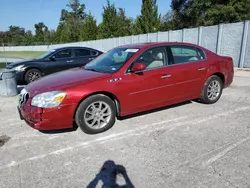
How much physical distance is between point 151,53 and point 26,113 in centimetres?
257

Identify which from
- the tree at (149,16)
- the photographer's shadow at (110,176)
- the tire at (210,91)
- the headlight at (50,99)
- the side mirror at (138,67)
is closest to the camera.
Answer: the photographer's shadow at (110,176)

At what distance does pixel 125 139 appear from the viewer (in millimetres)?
3529

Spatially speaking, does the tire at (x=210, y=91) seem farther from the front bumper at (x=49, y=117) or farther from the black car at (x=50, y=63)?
the black car at (x=50, y=63)

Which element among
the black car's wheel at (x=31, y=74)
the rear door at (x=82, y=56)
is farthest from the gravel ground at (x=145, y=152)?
the rear door at (x=82, y=56)

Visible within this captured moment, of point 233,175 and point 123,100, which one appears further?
point 123,100

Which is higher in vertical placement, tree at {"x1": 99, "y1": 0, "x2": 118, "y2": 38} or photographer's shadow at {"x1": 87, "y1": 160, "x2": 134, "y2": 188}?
tree at {"x1": 99, "y1": 0, "x2": 118, "y2": 38}

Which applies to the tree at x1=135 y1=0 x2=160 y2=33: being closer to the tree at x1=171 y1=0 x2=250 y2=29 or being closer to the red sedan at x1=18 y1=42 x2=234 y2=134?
the tree at x1=171 y1=0 x2=250 y2=29

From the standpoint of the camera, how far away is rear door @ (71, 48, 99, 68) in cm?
→ 886

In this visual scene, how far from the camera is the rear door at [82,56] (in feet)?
29.1

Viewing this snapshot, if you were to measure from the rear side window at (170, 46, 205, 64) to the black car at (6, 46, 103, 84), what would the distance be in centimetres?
519

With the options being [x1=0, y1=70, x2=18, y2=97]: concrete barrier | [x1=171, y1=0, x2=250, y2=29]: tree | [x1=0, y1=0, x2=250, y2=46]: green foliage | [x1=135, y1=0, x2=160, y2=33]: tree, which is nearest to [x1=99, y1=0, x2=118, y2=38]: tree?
[x1=0, y1=0, x2=250, y2=46]: green foliage

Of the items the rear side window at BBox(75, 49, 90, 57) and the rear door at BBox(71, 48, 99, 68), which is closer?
the rear door at BBox(71, 48, 99, 68)

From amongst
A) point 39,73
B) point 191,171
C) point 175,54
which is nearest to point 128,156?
point 191,171

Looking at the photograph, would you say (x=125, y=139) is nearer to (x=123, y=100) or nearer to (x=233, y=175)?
(x=123, y=100)
